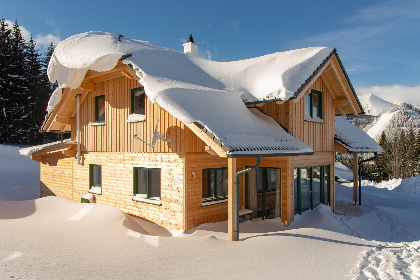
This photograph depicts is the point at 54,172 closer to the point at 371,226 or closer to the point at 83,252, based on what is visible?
the point at 83,252

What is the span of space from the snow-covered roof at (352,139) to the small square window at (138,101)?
8272 mm

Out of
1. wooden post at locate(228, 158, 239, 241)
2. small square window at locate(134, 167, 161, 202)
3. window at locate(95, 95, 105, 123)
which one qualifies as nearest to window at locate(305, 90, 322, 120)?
wooden post at locate(228, 158, 239, 241)

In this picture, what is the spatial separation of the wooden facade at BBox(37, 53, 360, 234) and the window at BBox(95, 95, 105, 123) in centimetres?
20

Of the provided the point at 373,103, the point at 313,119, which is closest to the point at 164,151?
the point at 313,119

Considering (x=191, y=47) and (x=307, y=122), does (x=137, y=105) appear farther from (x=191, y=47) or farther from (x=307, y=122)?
(x=191, y=47)

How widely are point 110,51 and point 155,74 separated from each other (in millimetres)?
1945

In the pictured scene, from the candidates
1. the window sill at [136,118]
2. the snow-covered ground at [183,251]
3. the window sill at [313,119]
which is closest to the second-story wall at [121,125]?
the window sill at [136,118]

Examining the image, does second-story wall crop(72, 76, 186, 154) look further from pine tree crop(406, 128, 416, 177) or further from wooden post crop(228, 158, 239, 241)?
pine tree crop(406, 128, 416, 177)

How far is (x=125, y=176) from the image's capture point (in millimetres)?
10875

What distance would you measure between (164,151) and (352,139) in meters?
9.36

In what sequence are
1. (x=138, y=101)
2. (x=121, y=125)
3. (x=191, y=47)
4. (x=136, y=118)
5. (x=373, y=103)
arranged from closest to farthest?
(x=136, y=118), (x=138, y=101), (x=121, y=125), (x=191, y=47), (x=373, y=103)

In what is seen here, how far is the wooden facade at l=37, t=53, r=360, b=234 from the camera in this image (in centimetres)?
917

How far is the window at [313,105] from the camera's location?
1117 centimetres

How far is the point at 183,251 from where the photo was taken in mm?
6078
